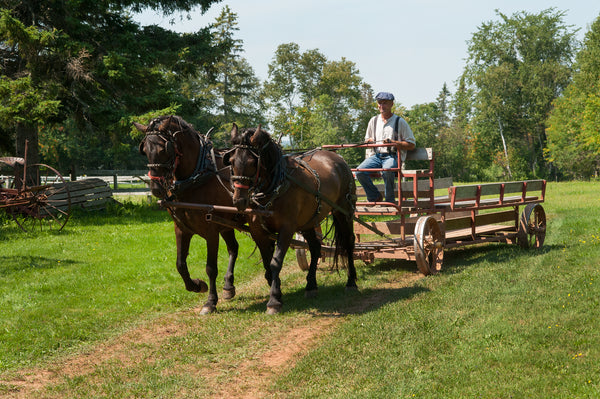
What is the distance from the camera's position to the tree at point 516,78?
57.7 m

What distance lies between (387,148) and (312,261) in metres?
2.51

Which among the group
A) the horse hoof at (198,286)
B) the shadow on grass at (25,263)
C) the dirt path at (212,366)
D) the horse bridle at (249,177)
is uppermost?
the horse bridle at (249,177)

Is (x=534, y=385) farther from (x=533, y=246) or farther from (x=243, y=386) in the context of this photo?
(x=533, y=246)

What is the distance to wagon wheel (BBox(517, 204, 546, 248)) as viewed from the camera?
1091cm

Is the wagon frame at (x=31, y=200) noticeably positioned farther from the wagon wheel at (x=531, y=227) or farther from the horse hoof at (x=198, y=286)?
the wagon wheel at (x=531, y=227)

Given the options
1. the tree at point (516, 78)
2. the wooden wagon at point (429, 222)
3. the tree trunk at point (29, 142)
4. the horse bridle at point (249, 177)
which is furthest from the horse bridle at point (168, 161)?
the tree at point (516, 78)

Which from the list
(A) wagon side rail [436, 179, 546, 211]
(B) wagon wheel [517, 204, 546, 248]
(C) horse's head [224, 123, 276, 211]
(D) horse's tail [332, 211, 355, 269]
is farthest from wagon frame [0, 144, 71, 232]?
(B) wagon wheel [517, 204, 546, 248]

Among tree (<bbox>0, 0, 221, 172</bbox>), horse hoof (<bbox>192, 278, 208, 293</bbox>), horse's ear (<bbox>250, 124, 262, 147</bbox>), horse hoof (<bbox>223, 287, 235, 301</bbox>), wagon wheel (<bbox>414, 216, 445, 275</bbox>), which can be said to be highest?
tree (<bbox>0, 0, 221, 172</bbox>)

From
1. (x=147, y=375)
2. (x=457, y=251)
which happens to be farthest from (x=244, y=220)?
(x=457, y=251)

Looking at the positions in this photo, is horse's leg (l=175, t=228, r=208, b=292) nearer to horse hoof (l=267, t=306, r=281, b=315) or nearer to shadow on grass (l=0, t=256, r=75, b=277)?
horse hoof (l=267, t=306, r=281, b=315)

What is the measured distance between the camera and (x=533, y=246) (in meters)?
11.3

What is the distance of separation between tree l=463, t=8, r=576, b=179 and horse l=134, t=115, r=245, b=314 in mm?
54585

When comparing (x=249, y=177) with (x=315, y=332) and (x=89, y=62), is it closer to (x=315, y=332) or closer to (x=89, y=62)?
A: (x=315, y=332)

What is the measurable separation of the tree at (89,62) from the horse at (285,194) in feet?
36.3
